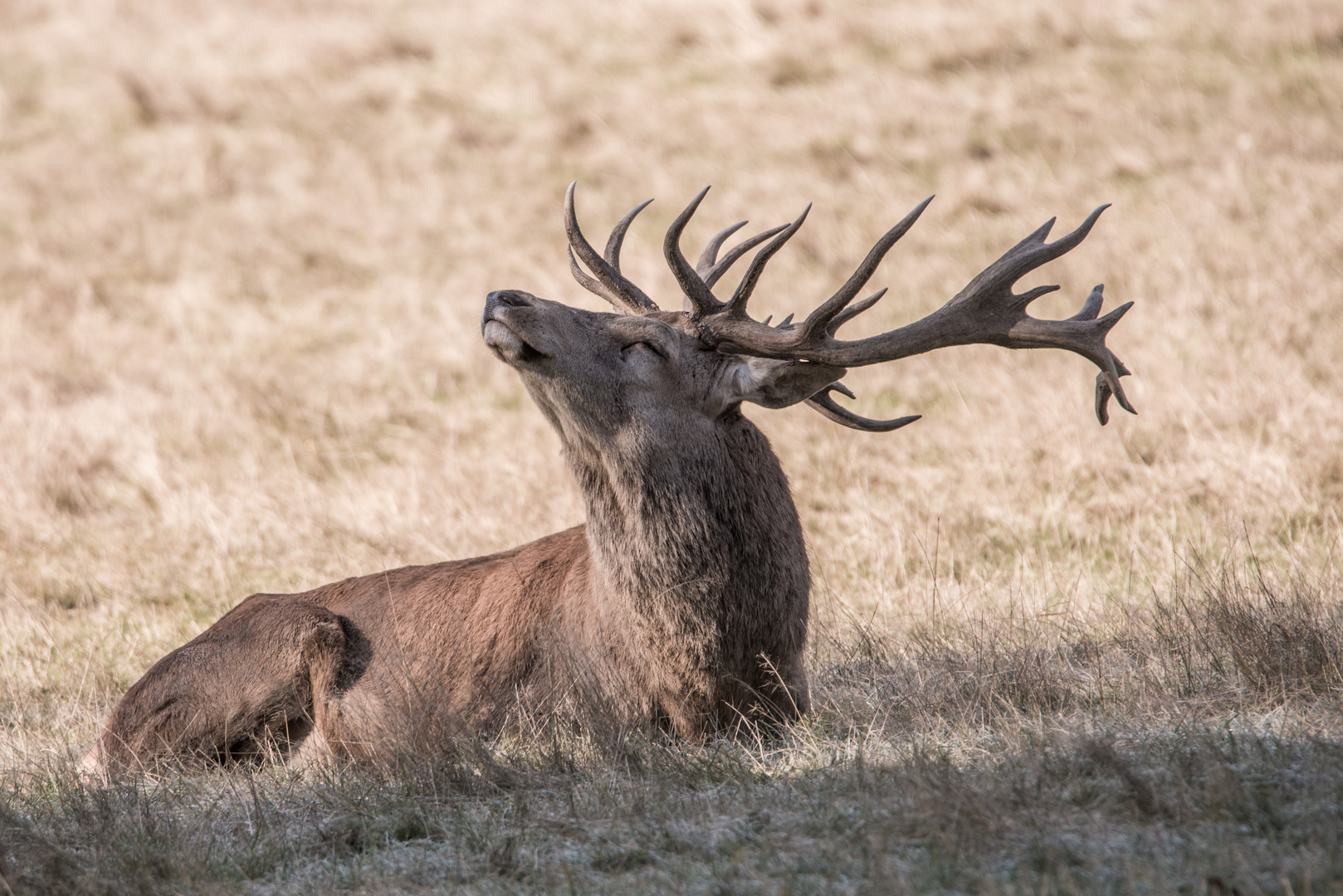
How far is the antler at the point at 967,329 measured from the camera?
482cm

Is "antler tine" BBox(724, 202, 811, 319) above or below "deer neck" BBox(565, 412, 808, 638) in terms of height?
above

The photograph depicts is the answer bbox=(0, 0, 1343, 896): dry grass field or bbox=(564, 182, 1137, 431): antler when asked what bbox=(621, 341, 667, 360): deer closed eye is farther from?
bbox=(0, 0, 1343, 896): dry grass field

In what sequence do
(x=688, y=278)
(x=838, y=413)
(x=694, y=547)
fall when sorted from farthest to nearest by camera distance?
(x=838, y=413), (x=688, y=278), (x=694, y=547)

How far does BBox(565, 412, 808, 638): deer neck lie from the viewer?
4.80m

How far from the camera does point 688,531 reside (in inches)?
190

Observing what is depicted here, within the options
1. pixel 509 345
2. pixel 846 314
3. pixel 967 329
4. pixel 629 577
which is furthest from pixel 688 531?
pixel 967 329

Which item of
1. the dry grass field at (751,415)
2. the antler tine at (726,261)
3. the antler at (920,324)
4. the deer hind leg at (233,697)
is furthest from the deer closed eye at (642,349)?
the deer hind leg at (233,697)

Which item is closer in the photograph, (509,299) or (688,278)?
(509,299)

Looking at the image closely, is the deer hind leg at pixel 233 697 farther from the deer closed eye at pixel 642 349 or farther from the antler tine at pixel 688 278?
the antler tine at pixel 688 278

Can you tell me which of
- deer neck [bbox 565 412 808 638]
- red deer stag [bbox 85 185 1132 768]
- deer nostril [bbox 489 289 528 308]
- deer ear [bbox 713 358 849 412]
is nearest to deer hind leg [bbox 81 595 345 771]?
red deer stag [bbox 85 185 1132 768]

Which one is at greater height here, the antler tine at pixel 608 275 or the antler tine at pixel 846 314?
the antler tine at pixel 608 275

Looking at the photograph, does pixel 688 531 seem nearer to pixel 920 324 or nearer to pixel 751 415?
pixel 920 324

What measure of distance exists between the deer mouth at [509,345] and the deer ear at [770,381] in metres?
0.74

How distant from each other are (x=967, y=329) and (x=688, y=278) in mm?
1086
